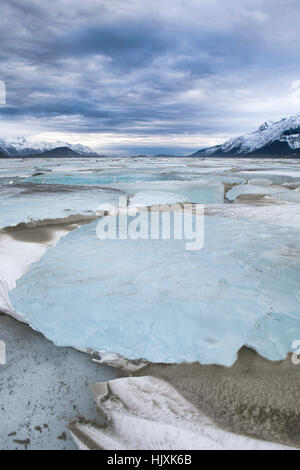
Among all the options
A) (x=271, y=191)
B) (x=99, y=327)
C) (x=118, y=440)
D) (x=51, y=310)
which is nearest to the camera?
(x=118, y=440)

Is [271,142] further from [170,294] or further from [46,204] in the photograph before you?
[170,294]

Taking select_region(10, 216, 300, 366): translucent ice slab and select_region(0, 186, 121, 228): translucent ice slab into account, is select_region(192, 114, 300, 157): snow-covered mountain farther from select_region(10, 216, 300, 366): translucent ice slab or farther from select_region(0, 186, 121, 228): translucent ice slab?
select_region(10, 216, 300, 366): translucent ice slab

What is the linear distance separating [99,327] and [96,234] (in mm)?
1263

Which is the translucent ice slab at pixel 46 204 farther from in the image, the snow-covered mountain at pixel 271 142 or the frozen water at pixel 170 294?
the snow-covered mountain at pixel 271 142

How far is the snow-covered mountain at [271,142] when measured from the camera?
113 m

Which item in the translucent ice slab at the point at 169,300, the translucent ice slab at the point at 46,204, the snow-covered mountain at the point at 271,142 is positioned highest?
the snow-covered mountain at the point at 271,142

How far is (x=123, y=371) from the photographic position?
1.34 m

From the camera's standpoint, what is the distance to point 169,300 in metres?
1.41

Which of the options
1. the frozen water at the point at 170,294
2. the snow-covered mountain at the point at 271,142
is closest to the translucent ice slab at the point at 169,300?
the frozen water at the point at 170,294

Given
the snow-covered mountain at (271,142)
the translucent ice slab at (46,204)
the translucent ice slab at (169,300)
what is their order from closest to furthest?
the translucent ice slab at (169,300)
the translucent ice slab at (46,204)
the snow-covered mountain at (271,142)

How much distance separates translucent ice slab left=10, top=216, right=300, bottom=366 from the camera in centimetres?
122

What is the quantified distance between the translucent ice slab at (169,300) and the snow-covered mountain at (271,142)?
380 feet
